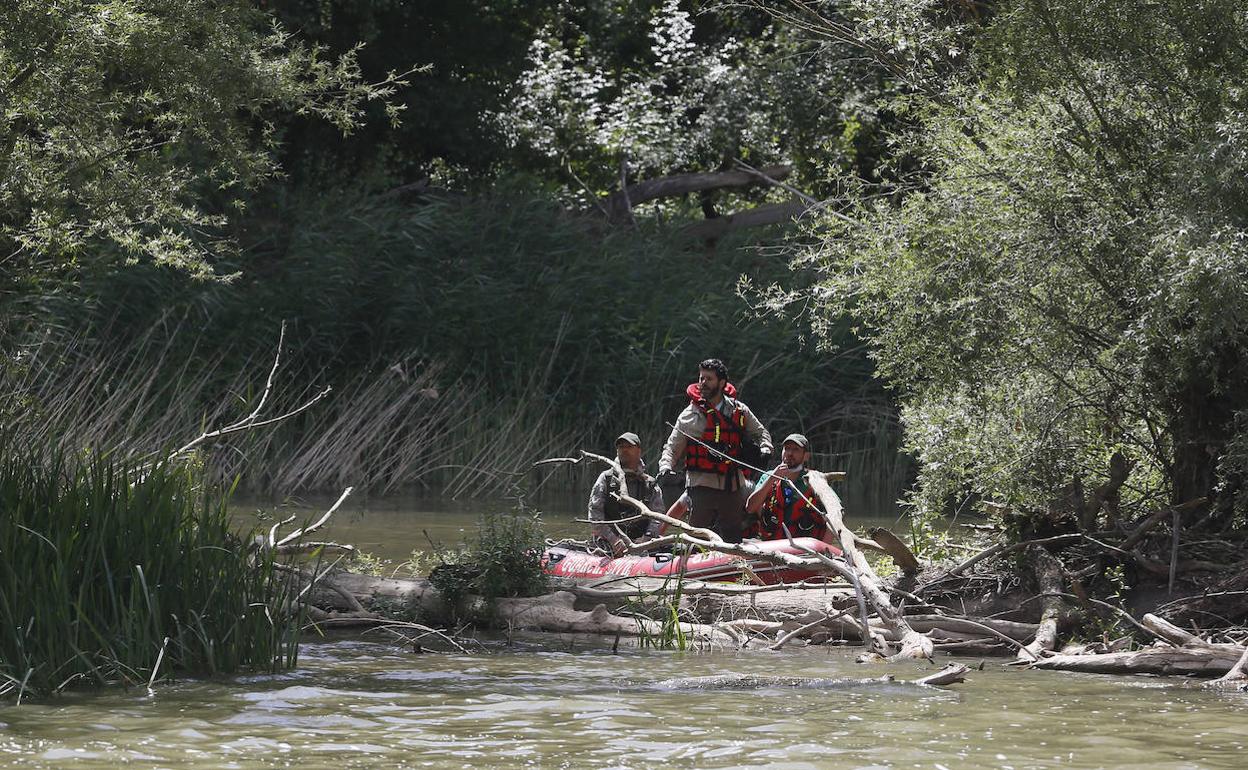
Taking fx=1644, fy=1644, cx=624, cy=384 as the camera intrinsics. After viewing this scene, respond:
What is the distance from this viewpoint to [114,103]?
1071cm

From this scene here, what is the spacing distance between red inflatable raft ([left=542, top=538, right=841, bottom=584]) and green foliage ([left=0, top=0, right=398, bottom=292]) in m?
3.36

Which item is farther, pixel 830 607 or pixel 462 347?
pixel 462 347

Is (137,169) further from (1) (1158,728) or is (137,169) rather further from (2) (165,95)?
(1) (1158,728)

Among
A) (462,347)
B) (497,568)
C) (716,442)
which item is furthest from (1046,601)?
(462,347)

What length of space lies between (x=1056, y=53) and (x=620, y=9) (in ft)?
60.6

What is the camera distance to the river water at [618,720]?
5.86 m

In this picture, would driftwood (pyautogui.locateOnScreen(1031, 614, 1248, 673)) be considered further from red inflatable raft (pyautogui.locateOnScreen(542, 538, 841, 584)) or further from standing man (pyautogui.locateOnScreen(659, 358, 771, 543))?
standing man (pyautogui.locateOnScreen(659, 358, 771, 543))

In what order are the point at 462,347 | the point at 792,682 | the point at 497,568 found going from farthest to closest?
the point at 462,347, the point at 497,568, the point at 792,682

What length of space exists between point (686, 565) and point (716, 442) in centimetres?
199

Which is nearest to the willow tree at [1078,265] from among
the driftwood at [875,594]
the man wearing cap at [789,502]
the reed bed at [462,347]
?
the driftwood at [875,594]

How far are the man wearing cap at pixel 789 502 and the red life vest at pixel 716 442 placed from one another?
23.3 inches

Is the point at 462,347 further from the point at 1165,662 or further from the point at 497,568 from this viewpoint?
the point at 1165,662

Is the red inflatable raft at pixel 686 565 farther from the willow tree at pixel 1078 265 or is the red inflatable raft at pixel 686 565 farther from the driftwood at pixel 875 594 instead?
the willow tree at pixel 1078 265

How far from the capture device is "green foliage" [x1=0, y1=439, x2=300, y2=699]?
706 cm
